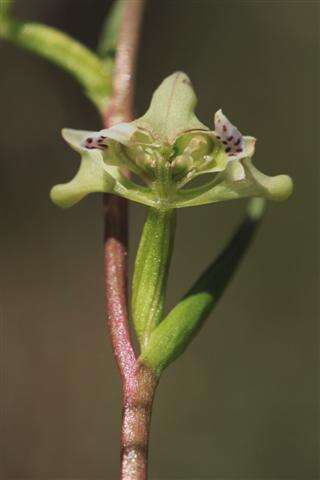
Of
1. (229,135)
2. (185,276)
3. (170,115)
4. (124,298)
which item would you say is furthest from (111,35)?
(185,276)

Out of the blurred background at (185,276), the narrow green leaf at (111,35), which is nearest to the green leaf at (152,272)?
the narrow green leaf at (111,35)

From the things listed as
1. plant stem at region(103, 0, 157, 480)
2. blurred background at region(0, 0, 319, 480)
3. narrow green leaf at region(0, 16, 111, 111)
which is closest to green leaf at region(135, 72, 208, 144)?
plant stem at region(103, 0, 157, 480)

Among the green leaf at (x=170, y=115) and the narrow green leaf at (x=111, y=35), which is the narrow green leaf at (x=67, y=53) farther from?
the green leaf at (x=170, y=115)

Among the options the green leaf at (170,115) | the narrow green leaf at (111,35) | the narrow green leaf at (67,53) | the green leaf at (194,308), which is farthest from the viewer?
the narrow green leaf at (111,35)

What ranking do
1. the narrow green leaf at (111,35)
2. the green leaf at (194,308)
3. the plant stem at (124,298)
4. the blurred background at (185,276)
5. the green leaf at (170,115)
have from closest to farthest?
the plant stem at (124,298)
the green leaf at (194,308)
the green leaf at (170,115)
the narrow green leaf at (111,35)
the blurred background at (185,276)

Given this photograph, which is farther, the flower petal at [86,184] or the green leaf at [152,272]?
the flower petal at [86,184]

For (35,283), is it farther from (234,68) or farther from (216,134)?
(216,134)

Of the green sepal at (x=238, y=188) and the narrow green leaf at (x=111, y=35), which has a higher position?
the narrow green leaf at (x=111, y=35)
